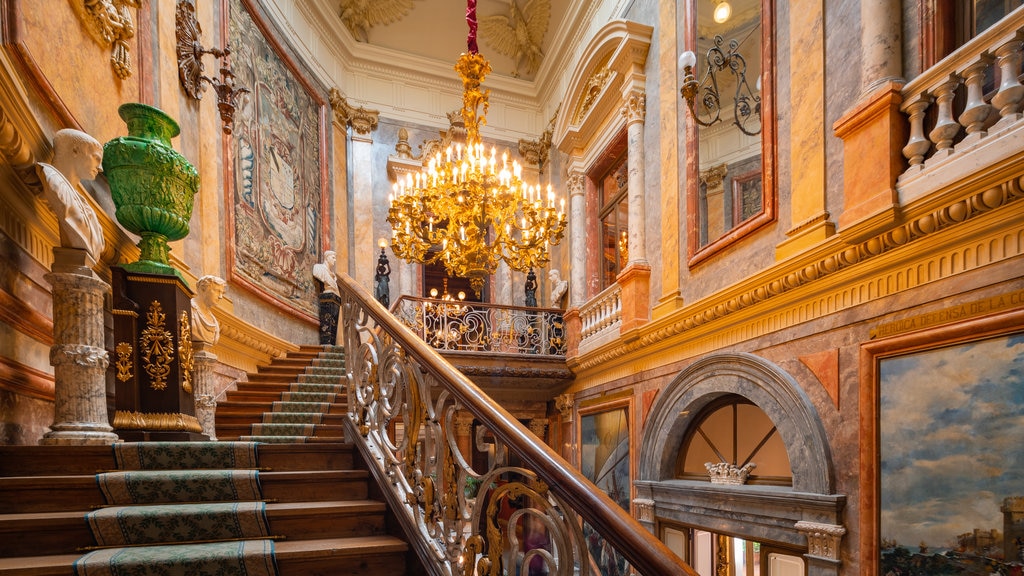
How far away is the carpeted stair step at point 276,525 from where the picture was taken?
2.10 m

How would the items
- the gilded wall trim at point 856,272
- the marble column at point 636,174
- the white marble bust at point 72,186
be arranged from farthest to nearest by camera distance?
the marble column at point 636,174 < the gilded wall trim at point 856,272 < the white marble bust at point 72,186

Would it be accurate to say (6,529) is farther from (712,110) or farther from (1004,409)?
(712,110)

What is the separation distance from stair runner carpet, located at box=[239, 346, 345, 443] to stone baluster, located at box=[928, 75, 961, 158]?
4.51m

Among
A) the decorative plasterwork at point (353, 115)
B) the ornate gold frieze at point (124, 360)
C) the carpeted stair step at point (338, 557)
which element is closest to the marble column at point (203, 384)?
the ornate gold frieze at point (124, 360)

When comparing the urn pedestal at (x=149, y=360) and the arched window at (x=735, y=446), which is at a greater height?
the urn pedestal at (x=149, y=360)

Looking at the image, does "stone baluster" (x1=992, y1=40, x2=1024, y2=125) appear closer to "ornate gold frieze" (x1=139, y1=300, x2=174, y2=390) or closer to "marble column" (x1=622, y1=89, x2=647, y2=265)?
"marble column" (x1=622, y1=89, x2=647, y2=265)

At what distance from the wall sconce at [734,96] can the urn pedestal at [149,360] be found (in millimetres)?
4256

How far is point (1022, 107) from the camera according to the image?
2693 millimetres

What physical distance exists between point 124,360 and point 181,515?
131cm

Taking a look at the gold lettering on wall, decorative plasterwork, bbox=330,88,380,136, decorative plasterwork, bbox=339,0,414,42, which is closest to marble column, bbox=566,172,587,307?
decorative plasterwork, bbox=330,88,380,136

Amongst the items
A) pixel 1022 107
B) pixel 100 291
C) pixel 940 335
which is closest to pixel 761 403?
pixel 940 335

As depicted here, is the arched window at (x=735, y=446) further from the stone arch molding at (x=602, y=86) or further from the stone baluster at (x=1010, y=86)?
the stone arch molding at (x=602, y=86)

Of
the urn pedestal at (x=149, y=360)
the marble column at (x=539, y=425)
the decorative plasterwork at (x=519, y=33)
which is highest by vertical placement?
the decorative plasterwork at (x=519, y=33)

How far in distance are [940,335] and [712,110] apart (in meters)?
3.33
